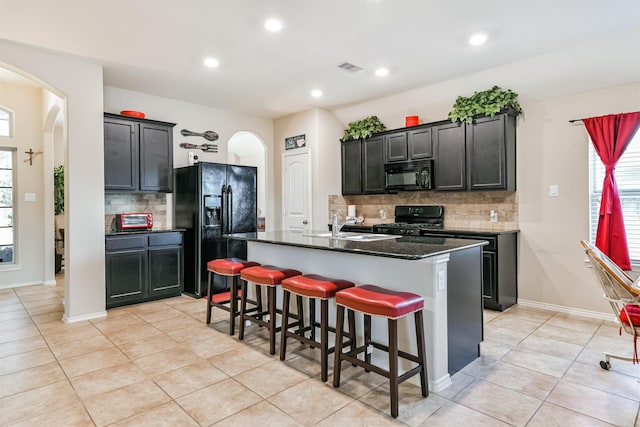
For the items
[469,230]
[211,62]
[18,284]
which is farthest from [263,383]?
[18,284]

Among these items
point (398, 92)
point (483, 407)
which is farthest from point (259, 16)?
point (483, 407)

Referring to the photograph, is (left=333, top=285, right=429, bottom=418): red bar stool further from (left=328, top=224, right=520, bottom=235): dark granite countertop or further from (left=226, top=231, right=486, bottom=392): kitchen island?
(left=328, top=224, right=520, bottom=235): dark granite countertop

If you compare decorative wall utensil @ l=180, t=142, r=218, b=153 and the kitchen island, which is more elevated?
decorative wall utensil @ l=180, t=142, r=218, b=153

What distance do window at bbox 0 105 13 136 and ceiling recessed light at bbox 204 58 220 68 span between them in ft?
12.1

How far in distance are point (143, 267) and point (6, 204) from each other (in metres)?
2.97

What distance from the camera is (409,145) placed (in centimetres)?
513

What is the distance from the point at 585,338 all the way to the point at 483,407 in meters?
1.81

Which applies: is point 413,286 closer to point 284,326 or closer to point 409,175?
point 284,326

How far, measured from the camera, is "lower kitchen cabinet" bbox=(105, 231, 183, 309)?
4.30m

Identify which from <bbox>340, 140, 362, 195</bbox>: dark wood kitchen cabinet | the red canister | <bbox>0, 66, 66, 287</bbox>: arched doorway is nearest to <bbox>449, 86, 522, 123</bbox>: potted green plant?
the red canister

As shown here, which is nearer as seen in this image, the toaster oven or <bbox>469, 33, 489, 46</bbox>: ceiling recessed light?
<bbox>469, 33, 489, 46</bbox>: ceiling recessed light

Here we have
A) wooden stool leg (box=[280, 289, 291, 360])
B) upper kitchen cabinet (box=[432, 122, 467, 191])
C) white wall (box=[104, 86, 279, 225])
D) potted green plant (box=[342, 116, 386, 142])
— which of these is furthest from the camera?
potted green plant (box=[342, 116, 386, 142])

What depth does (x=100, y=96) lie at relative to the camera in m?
4.02

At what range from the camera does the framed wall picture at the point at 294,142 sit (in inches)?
240
